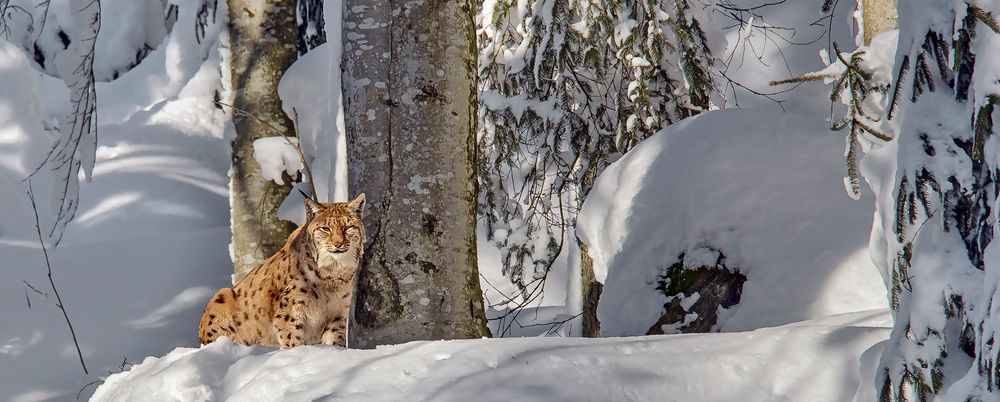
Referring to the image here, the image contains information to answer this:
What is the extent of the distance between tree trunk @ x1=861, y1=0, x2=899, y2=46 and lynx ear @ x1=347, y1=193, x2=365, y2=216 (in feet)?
7.69

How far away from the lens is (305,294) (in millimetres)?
4566

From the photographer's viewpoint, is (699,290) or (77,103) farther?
(699,290)

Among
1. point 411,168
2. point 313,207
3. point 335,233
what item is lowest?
point 335,233

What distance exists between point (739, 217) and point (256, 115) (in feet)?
14.0

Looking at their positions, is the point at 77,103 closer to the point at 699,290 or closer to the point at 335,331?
the point at 335,331

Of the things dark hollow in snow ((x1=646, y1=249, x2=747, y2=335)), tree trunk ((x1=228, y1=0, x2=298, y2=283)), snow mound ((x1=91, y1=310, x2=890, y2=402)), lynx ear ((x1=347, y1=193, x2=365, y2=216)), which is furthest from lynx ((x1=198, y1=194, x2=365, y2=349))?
tree trunk ((x1=228, y1=0, x2=298, y2=283))

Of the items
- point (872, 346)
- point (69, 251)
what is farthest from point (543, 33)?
point (69, 251)

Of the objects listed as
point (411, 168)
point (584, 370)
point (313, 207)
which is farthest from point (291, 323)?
point (584, 370)

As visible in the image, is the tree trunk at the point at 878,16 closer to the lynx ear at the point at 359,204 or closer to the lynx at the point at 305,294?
the lynx ear at the point at 359,204

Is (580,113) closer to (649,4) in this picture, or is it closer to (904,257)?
(649,4)

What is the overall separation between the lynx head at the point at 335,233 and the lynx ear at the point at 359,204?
0.41 ft

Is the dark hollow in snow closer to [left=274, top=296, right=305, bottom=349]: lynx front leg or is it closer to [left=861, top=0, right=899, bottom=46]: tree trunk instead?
[left=861, top=0, right=899, bottom=46]: tree trunk

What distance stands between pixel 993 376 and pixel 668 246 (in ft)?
10.1

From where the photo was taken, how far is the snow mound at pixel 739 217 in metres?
4.52
